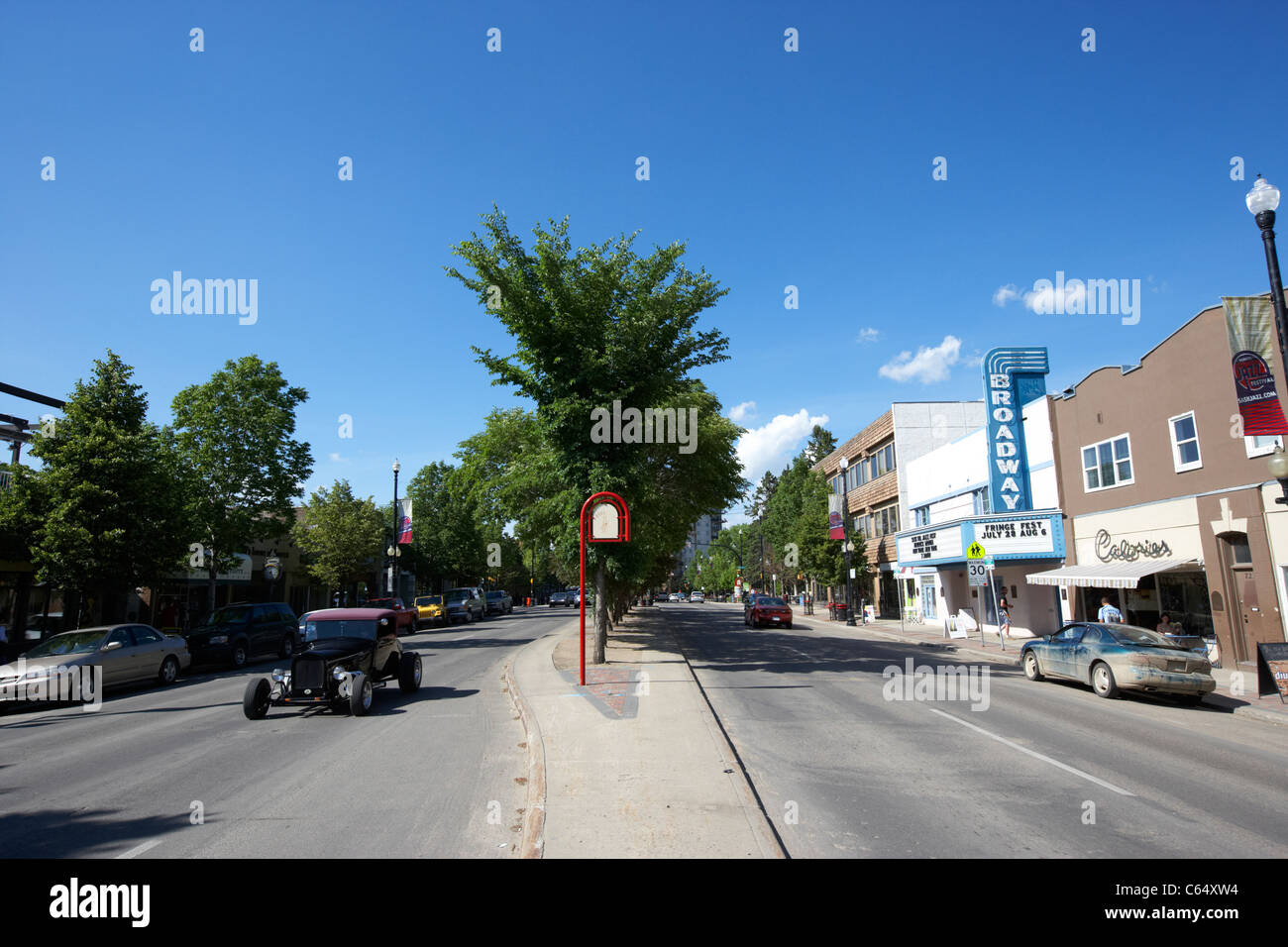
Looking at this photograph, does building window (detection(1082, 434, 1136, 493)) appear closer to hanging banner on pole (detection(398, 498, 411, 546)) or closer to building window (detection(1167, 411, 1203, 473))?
building window (detection(1167, 411, 1203, 473))

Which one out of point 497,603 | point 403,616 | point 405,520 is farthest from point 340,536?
point 497,603

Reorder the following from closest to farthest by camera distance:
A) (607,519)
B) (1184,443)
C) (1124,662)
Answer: (1124,662) → (607,519) → (1184,443)

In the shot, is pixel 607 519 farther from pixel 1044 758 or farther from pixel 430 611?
pixel 430 611

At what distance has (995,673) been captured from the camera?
16.8 metres

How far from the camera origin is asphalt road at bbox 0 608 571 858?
220 inches

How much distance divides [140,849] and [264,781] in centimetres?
209

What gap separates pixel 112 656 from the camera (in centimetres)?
1465

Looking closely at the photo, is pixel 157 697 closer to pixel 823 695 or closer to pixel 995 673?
pixel 823 695

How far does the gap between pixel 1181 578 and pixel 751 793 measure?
60.1 feet

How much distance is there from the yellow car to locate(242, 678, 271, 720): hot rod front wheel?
2748cm

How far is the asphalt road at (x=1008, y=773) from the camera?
5.53 meters

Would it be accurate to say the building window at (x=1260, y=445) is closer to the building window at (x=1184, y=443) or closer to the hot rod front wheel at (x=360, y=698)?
the building window at (x=1184, y=443)

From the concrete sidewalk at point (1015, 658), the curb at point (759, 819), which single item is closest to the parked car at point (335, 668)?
the curb at point (759, 819)
